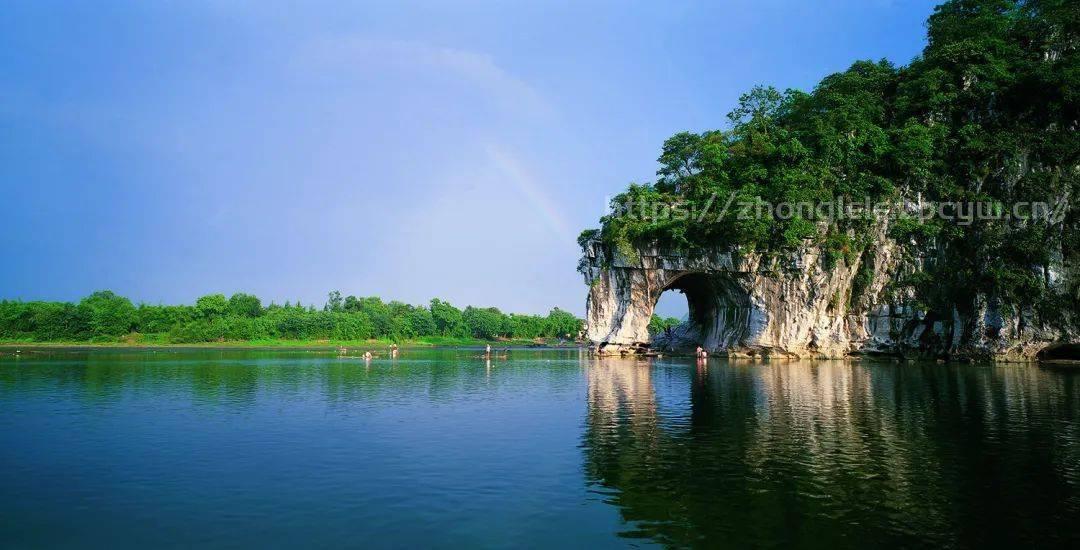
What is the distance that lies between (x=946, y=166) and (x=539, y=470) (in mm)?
53585

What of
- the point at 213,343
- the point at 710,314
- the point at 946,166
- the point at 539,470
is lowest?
the point at 539,470

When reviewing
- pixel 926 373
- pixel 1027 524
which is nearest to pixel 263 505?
pixel 1027 524

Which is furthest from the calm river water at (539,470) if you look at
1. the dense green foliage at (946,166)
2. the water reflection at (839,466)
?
the dense green foliage at (946,166)

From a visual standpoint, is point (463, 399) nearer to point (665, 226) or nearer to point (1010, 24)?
point (665, 226)

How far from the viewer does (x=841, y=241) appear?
5241 centimetres

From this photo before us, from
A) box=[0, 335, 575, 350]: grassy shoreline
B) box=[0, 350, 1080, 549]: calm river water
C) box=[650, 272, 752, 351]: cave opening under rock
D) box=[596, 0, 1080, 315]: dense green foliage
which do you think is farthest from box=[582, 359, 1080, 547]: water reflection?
box=[0, 335, 575, 350]: grassy shoreline

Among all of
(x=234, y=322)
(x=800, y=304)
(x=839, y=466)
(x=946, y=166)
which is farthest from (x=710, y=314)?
(x=234, y=322)

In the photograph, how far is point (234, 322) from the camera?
324ft

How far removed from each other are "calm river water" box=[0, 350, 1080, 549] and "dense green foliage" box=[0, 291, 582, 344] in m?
76.1

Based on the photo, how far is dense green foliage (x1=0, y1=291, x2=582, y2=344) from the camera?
8975 centimetres

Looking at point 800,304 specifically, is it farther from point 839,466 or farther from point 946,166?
point 839,466

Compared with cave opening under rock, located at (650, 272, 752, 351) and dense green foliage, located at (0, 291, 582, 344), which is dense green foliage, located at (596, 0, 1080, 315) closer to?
cave opening under rock, located at (650, 272, 752, 351)

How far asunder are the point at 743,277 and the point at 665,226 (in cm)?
827

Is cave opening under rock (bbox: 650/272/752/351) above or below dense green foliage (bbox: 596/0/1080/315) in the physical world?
below
